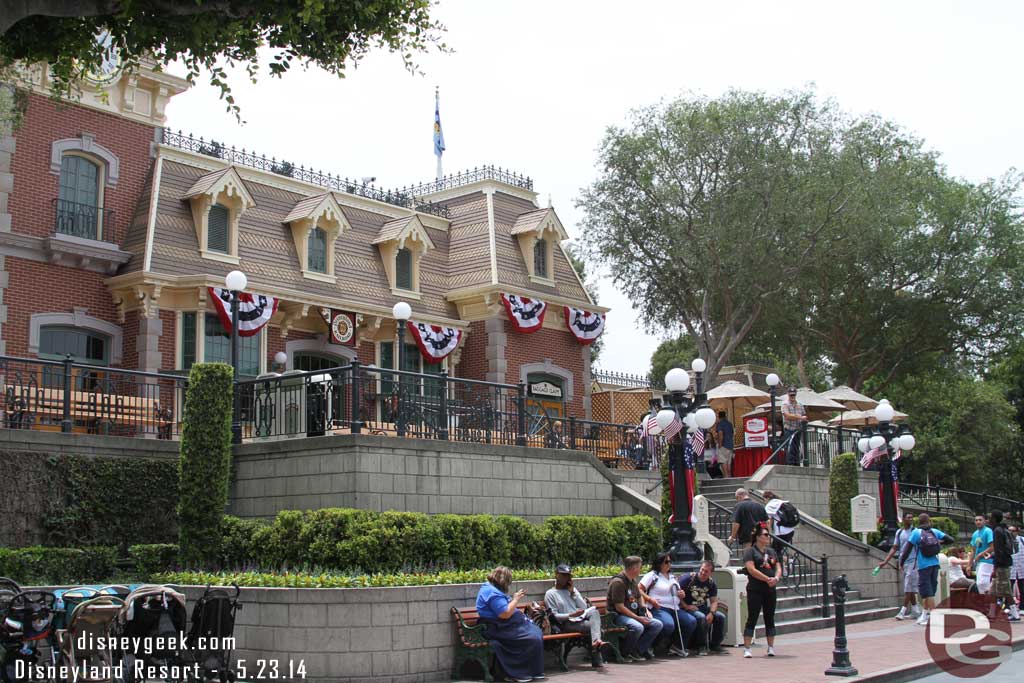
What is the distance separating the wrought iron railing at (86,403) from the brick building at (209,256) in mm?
2864

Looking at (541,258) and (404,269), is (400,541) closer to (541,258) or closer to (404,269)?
(404,269)

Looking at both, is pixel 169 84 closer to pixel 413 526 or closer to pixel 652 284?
pixel 413 526

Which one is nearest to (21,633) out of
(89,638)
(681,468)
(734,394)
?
(89,638)

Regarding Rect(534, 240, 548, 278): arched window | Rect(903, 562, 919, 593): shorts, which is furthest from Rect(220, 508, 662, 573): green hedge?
Rect(534, 240, 548, 278): arched window

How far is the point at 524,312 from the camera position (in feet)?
98.3

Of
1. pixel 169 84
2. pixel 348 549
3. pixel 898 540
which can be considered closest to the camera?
pixel 348 549

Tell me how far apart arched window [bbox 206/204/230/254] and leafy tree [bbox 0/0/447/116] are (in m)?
9.07

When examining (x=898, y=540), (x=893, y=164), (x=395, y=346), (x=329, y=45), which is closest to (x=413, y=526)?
(x=329, y=45)

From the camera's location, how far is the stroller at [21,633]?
11.3 m

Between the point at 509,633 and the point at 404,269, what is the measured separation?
1761 cm

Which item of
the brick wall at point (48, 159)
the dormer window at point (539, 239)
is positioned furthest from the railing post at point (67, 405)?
the dormer window at point (539, 239)

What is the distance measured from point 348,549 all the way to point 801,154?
24239mm

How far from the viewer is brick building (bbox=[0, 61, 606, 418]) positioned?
22.5m

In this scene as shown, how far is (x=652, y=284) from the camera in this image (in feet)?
120
